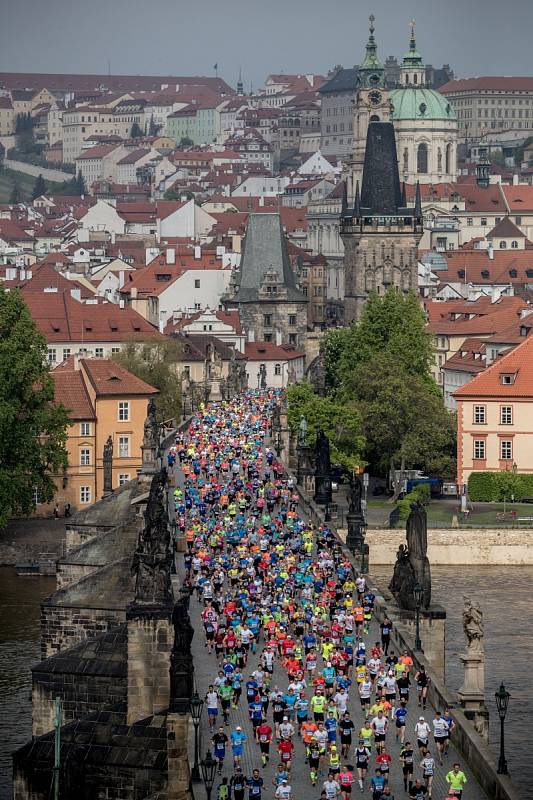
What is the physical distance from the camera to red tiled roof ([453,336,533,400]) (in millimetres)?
100938

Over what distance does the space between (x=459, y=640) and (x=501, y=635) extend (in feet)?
7.06

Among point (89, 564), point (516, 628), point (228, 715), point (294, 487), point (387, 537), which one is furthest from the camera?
point (387, 537)

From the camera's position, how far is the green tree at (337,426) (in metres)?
107

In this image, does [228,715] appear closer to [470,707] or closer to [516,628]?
[470,707]

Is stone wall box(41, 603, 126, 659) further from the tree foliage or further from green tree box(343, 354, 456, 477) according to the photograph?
the tree foliage

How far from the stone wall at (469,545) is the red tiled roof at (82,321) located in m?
46.0

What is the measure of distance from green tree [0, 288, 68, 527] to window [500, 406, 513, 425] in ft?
57.6

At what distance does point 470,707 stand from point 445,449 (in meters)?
61.5

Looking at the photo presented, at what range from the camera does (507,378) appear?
101750 mm

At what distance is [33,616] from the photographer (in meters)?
75.4

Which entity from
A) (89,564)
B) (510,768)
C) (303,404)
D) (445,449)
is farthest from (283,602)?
(303,404)

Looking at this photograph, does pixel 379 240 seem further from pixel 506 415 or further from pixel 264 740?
pixel 264 740

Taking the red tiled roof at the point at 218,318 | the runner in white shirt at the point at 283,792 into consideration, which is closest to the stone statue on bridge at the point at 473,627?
the runner in white shirt at the point at 283,792

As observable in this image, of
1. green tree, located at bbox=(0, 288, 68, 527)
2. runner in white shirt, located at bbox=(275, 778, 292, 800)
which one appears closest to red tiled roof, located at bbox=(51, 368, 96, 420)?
green tree, located at bbox=(0, 288, 68, 527)
